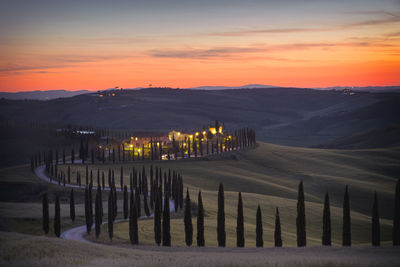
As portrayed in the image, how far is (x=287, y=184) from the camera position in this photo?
352 feet

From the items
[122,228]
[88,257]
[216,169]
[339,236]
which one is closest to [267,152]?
[216,169]

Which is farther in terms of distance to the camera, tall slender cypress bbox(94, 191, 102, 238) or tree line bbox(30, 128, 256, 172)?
tree line bbox(30, 128, 256, 172)

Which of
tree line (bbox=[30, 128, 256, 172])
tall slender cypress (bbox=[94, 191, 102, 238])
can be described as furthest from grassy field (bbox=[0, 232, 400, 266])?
tree line (bbox=[30, 128, 256, 172])

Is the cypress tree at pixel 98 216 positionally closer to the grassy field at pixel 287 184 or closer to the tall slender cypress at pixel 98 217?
the tall slender cypress at pixel 98 217

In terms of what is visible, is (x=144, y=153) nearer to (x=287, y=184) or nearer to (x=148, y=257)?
(x=287, y=184)

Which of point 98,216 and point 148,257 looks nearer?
point 148,257

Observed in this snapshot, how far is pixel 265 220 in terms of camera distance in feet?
214

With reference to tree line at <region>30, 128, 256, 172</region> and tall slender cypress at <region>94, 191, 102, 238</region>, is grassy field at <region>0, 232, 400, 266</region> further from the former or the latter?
tree line at <region>30, 128, 256, 172</region>

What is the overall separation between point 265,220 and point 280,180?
4765 centimetres

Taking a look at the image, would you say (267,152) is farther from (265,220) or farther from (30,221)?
(30,221)

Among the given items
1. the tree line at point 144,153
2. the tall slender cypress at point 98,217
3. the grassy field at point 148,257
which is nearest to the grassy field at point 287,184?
the tall slender cypress at point 98,217

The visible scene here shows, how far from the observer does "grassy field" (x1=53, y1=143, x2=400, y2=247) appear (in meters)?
59.2

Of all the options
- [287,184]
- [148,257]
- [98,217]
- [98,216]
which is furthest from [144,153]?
[148,257]

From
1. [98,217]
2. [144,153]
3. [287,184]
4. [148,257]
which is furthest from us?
[144,153]
